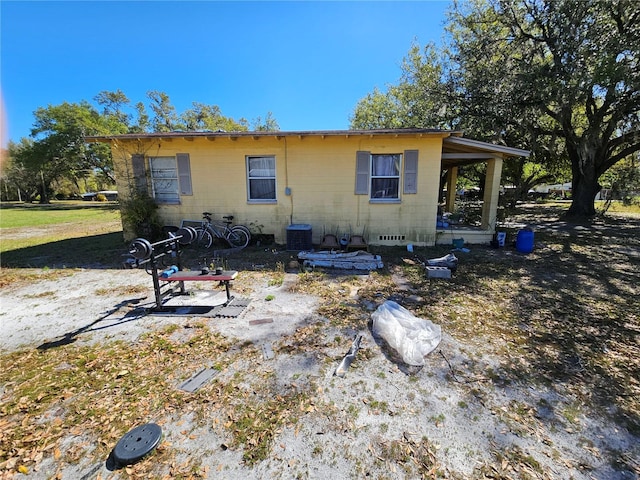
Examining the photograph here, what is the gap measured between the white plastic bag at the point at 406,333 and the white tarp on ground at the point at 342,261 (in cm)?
242

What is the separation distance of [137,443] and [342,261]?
483 centimetres

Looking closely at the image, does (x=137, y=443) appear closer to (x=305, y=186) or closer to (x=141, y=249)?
(x=141, y=249)

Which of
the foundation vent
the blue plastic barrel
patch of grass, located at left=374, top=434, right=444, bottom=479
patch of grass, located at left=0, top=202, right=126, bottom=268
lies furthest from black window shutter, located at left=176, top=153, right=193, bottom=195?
the blue plastic barrel

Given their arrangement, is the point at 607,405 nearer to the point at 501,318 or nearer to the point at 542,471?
the point at 542,471

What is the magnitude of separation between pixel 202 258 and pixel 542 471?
6.97 metres

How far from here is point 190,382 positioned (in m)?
2.71

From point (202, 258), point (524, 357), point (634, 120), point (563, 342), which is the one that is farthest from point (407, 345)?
point (634, 120)

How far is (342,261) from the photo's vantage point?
20.9 feet

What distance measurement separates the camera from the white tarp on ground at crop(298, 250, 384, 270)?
627 centimetres

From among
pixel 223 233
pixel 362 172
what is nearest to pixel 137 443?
pixel 223 233

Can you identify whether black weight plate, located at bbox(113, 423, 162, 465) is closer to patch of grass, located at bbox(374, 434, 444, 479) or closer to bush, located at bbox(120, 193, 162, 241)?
patch of grass, located at bbox(374, 434, 444, 479)

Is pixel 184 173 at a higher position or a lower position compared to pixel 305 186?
higher

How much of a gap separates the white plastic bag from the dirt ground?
114 mm

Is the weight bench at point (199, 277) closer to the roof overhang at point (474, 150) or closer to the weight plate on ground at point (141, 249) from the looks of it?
the weight plate on ground at point (141, 249)
